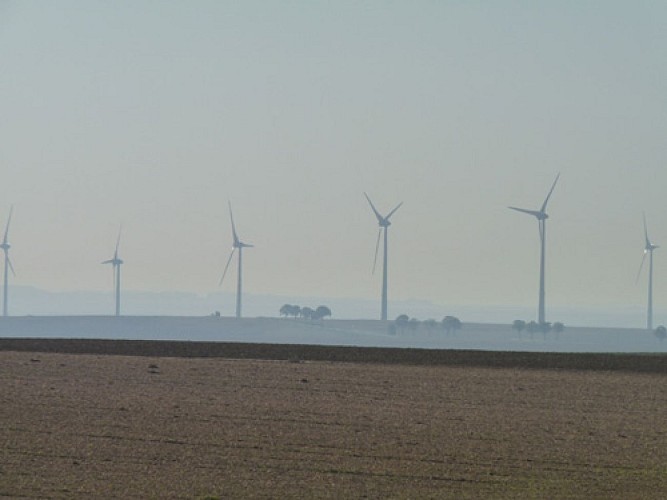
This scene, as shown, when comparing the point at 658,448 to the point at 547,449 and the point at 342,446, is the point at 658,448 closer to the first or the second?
the point at 547,449

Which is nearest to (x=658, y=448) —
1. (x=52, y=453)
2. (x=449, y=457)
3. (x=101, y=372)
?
(x=449, y=457)

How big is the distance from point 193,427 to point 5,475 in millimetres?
7735

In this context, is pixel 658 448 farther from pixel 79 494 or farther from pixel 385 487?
pixel 79 494

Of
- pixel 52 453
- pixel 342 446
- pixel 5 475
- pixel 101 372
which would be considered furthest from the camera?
pixel 101 372

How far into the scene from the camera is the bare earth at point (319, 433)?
26.2 m

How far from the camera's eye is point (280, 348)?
61.2 m

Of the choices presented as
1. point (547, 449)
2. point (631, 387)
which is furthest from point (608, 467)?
point (631, 387)

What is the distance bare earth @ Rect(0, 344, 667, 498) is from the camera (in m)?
26.2

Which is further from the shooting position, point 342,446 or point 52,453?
point 342,446

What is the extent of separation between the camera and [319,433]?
108ft

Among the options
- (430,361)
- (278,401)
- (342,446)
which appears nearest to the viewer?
(342,446)

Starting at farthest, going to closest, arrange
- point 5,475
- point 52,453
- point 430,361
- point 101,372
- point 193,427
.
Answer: point 430,361 < point 101,372 < point 193,427 < point 52,453 < point 5,475

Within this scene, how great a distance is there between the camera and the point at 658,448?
32.9 m

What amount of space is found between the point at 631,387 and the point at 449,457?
779 inches
